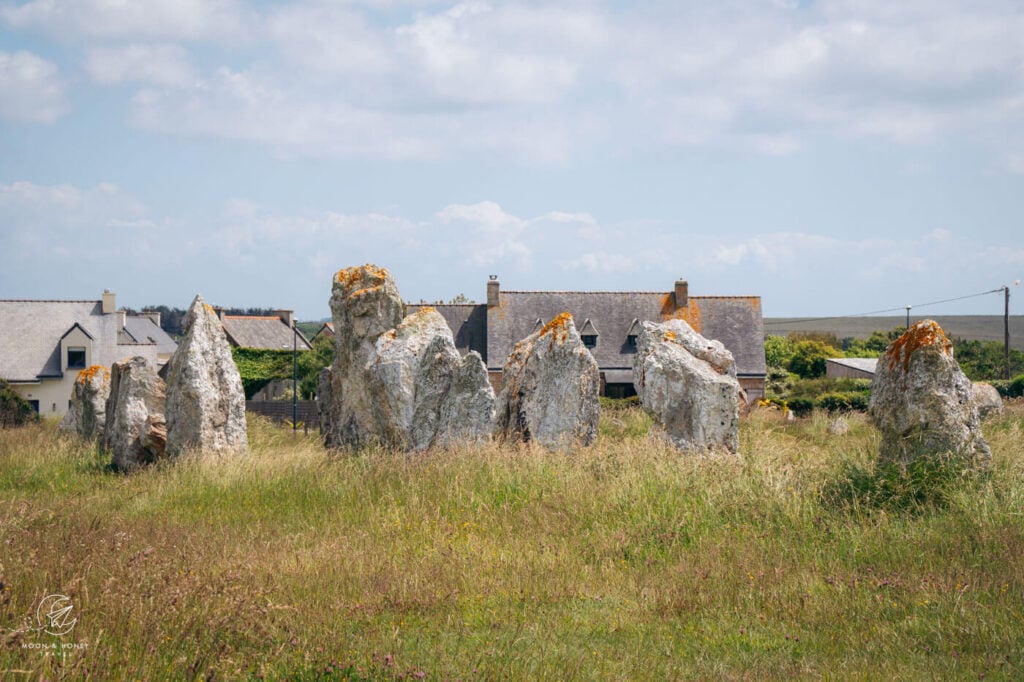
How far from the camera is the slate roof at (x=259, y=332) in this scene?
6338 centimetres

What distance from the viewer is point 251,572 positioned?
7.08 metres

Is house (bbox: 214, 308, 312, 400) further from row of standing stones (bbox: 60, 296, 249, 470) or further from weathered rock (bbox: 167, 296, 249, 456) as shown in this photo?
weathered rock (bbox: 167, 296, 249, 456)

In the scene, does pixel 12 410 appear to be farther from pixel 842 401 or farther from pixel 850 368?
pixel 850 368

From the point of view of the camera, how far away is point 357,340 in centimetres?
1725

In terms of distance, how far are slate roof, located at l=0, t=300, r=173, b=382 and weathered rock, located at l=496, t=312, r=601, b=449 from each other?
39.5m

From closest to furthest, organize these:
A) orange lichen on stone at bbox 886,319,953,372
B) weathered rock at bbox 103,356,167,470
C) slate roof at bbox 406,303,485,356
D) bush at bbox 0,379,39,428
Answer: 1. orange lichen on stone at bbox 886,319,953,372
2. weathered rock at bbox 103,356,167,470
3. bush at bbox 0,379,39,428
4. slate roof at bbox 406,303,485,356

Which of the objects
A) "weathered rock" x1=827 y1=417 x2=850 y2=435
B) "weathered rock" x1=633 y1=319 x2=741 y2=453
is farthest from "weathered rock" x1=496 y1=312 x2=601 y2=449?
"weathered rock" x1=827 y1=417 x2=850 y2=435

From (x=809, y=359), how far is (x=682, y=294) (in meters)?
21.8

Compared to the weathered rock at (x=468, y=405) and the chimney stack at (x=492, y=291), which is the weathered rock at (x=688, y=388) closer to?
the weathered rock at (x=468, y=405)

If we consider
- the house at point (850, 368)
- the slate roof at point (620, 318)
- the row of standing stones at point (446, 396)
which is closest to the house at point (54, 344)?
the slate roof at point (620, 318)

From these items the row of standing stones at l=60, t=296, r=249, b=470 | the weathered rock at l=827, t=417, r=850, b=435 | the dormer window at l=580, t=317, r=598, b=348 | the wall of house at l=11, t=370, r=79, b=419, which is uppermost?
the dormer window at l=580, t=317, r=598, b=348

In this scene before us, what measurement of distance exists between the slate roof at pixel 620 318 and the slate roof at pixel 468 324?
1.43 meters

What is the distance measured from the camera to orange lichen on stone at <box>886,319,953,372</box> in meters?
10.4

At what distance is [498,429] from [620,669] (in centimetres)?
852
